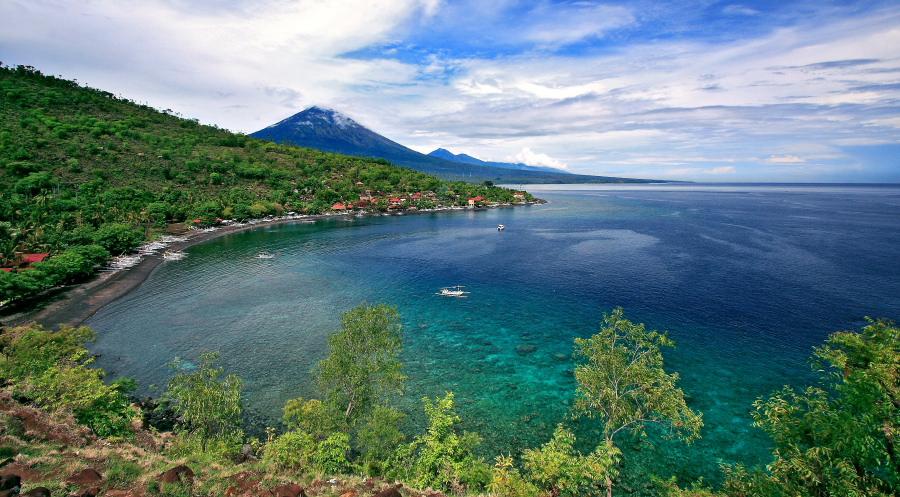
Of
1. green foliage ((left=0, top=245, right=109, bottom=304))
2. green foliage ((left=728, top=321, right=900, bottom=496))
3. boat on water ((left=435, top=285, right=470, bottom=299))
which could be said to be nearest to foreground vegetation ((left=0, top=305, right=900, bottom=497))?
green foliage ((left=728, top=321, right=900, bottom=496))

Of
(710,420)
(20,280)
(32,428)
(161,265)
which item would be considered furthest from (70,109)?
(710,420)

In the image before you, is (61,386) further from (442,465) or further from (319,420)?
(442,465)

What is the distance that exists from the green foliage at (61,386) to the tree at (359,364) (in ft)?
45.9

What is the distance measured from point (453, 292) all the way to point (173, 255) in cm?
6207

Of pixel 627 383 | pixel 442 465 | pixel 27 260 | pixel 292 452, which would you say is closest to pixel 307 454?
pixel 292 452

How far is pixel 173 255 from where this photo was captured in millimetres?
82938

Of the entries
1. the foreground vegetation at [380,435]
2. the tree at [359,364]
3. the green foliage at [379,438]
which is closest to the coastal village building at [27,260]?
the foreground vegetation at [380,435]

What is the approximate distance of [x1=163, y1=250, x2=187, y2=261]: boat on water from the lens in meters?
81.3

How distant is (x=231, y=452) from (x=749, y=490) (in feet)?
93.6

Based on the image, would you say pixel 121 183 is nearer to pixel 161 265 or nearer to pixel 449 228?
pixel 161 265

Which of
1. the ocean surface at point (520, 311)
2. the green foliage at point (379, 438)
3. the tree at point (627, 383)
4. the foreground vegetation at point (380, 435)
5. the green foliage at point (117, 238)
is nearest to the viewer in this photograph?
the foreground vegetation at point (380, 435)

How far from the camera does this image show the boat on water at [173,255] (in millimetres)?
81312

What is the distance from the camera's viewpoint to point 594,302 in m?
60.2

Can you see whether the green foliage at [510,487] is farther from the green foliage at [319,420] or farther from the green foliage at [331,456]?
the green foliage at [319,420]
